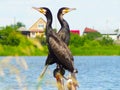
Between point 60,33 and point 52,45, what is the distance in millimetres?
612

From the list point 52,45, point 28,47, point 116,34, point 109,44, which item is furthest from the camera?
point 116,34

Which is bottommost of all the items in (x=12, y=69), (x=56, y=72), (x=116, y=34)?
(x=116, y=34)

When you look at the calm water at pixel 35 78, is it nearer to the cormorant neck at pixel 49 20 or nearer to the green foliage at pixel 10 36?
the green foliage at pixel 10 36

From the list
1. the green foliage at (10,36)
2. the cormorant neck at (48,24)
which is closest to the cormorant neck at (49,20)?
the cormorant neck at (48,24)

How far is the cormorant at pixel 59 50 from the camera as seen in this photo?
8.51 metres

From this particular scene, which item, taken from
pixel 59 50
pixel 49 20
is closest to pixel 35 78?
pixel 49 20

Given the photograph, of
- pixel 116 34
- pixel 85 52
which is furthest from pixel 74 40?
pixel 116 34

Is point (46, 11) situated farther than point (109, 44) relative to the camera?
No

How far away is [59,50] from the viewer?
8516mm

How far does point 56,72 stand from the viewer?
344 inches

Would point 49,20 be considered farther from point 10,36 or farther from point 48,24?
point 10,36

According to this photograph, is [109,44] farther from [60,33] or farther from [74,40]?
[60,33]

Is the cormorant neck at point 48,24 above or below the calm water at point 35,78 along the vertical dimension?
above

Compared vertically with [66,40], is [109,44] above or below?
below
